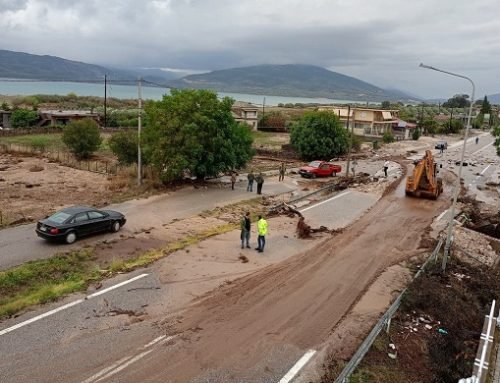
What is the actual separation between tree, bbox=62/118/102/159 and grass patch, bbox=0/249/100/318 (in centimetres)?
2889

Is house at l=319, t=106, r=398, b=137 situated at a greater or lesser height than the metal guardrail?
greater

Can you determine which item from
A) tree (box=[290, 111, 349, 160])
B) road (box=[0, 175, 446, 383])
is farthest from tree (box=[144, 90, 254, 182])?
tree (box=[290, 111, 349, 160])

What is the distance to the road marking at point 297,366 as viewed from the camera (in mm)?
10564

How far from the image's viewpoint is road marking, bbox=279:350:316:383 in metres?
10.6

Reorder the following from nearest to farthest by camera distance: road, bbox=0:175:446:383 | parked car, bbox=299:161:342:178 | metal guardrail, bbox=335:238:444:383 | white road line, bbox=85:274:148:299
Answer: metal guardrail, bbox=335:238:444:383 < road, bbox=0:175:446:383 < white road line, bbox=85:274:148:299 < parked car, bbox=299:161:342:178

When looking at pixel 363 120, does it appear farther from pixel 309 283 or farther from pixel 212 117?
pixel 309 283

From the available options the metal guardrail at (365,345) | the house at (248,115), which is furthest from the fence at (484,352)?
the house at (248,115)

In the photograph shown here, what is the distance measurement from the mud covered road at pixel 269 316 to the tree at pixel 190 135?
1197 centimetres

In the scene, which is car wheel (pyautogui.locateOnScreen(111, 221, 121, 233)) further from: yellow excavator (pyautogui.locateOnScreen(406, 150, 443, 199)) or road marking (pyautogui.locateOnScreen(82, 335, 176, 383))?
yellow excavator (pyautogui.locateOnScreen(406, 150, 443, 199))

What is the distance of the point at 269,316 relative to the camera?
13.6 meters

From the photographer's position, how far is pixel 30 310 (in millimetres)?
13023

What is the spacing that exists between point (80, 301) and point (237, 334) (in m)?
4.86

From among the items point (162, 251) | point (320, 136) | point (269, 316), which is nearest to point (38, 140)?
point (320, 136)

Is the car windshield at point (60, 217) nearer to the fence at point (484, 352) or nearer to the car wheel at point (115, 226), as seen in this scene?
the car wheel at point (115, 226)
